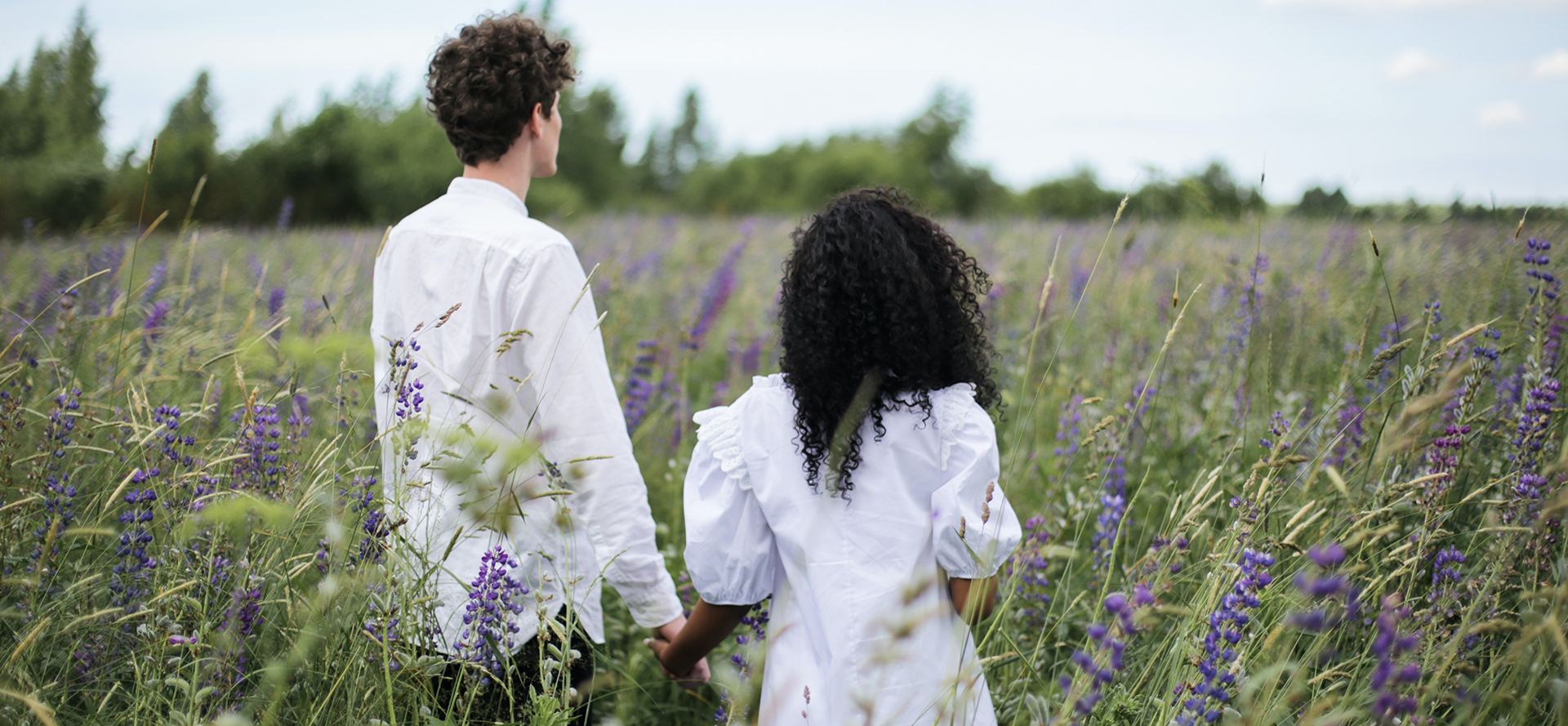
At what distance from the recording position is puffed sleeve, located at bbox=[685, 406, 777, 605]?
1607 mm

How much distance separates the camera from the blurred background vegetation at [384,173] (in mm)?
5758

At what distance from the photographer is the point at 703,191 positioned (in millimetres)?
53188

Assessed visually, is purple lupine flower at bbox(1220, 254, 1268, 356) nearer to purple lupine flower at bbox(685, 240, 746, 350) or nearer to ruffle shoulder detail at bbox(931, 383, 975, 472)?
ruffle shoulder detail at bbox(931, 383, 975, 472)

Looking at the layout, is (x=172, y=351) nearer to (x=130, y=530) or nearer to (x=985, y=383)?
(x=130, y=530)

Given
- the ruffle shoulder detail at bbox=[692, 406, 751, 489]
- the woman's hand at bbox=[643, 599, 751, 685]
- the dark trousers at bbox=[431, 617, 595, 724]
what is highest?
the ruffle shoulder detail at bbox=[692, 406, 751, 489]

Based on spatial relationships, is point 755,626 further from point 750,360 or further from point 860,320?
point 750,360

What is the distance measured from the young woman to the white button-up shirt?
0.17 meters

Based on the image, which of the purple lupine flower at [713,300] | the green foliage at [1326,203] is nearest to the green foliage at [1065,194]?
the green foliage at [1326,203]

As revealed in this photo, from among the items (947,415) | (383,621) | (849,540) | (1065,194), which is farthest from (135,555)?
(1065,194)

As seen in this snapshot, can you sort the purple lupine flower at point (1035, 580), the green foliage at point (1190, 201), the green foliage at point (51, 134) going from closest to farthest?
the purple lupine flower at point (1035, 580), the green foliage at point (1190, 201), the green foliage at point (51, 134)

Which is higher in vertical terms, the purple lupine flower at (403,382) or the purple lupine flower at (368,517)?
the purple lupine flower at (403,382)

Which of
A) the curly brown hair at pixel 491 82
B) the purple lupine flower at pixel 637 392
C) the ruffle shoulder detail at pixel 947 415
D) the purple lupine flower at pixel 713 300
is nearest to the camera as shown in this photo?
the ruffle shoulder detail at pixel 947 415

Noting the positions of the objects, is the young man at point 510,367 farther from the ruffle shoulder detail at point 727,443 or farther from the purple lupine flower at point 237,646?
the purple lupine flower at point 237,646

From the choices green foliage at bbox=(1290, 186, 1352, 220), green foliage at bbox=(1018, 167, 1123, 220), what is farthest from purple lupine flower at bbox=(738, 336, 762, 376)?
green foliage at bbox=(1018, 167, 1123, 220)
